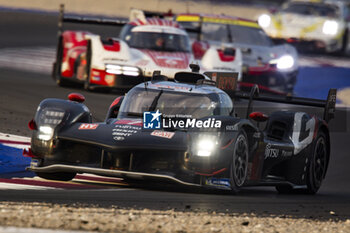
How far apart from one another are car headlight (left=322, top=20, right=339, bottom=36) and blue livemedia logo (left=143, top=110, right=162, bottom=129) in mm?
19460

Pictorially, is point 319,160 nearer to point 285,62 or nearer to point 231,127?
point 231,127

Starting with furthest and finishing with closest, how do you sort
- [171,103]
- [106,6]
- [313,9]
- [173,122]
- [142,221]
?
[106,6]
[313,9]
[171,103]
[173,122]
[142,221]

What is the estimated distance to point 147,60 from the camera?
55.6 ft

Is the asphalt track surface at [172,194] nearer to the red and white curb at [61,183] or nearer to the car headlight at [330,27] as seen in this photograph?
the red and white curb at [61,183]

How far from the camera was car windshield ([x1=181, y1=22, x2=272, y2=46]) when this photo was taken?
20.8 m

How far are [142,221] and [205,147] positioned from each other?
2.18 meters

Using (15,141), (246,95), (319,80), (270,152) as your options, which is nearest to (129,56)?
(15,141)

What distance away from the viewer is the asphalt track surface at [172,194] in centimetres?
767

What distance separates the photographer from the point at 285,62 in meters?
20.2

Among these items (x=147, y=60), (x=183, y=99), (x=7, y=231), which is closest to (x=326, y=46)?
(x=147, y=60)

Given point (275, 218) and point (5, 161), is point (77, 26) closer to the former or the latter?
point (5, 161)

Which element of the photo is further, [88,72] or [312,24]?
[312,24]

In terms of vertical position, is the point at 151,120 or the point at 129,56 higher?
the point at 129,56

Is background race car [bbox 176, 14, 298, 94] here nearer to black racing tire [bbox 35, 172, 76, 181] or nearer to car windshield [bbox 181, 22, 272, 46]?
car windshield [bbox 181, 22, 272, 46]
